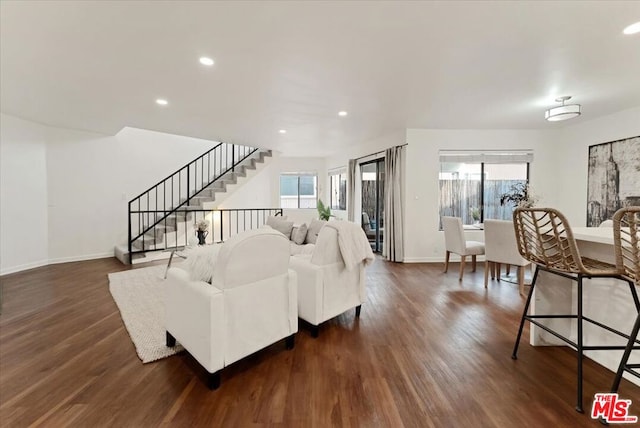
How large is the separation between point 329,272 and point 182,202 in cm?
544

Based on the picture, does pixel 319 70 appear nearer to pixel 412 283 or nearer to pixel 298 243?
pixel 298 243

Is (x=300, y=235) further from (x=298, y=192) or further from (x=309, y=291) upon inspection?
(x=298, y=192)

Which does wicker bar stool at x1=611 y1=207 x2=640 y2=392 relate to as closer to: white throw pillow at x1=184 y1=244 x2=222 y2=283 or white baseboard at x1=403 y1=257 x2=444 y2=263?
white throw pillow at x1=184 y1=244 x2=222 y2=283

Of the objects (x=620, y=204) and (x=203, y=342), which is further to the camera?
(x=620, y=204)

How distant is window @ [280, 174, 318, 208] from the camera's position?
946 centimetres

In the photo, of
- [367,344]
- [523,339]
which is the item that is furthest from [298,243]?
[523,339]

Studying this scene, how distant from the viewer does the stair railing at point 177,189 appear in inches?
243

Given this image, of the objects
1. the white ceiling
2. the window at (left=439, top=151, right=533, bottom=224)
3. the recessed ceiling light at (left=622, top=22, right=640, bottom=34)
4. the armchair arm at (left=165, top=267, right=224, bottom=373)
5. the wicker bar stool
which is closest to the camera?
the wicker bar stool

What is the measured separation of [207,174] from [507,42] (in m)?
7.19

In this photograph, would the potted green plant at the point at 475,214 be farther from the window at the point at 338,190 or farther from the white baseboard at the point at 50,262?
the white baseboard at the point at 50,262

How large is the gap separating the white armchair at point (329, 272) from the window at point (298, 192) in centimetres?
672

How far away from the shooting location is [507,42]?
7.75 feet

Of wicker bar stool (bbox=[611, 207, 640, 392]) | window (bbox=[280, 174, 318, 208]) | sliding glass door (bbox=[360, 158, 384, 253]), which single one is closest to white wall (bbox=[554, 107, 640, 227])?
sliding glass door (bbox=[360, 158, 384, 253])

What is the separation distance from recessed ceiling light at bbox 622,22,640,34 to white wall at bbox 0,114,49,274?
7714 millimetres
